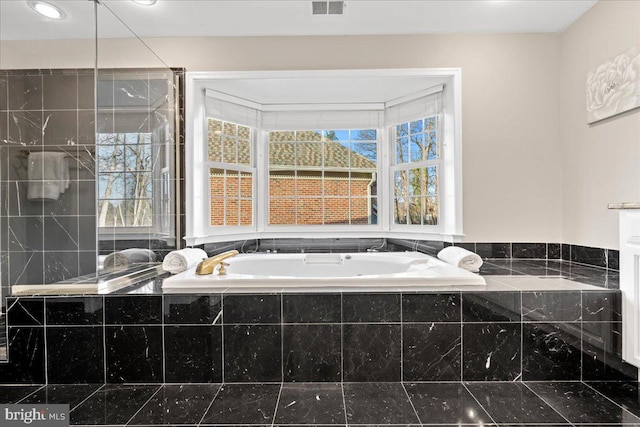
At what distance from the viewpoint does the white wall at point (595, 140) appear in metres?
2.24

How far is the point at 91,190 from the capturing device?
2619 mm

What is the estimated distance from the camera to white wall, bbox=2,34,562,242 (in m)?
2.91

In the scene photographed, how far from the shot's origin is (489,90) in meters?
2.92

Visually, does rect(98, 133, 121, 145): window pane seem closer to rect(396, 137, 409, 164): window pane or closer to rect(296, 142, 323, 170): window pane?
rect(296, 142, 323, 170): window pane

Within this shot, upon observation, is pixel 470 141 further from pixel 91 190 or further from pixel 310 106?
pixel 91 190

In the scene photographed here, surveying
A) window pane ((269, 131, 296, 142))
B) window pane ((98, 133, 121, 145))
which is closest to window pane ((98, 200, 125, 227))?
window pane ((98, 133, 121, 145))

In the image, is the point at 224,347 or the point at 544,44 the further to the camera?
the point at 544,44

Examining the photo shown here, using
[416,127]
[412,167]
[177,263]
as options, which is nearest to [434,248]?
[412,167]

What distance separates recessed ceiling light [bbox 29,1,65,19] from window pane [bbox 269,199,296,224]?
2081mm

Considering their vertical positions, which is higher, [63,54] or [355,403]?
[63,54]

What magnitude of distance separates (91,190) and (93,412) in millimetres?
1589

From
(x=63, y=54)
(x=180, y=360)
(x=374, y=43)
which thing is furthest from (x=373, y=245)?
(x=63, y=54)

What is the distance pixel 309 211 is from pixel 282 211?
258 millimetres

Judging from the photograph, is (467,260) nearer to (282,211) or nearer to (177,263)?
(282,211)
